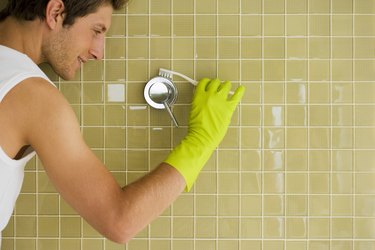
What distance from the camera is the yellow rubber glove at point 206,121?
1.33 m

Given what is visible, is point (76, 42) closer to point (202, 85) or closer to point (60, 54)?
point (60, 54)

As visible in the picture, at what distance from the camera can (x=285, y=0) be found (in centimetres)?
149

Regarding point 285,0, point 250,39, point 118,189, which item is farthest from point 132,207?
point 285,0

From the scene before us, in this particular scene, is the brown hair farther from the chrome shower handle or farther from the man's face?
the chrome shower handle

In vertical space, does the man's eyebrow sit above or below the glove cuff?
above

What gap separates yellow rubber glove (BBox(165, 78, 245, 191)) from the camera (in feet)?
4.35

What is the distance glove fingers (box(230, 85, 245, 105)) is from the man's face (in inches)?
15.5

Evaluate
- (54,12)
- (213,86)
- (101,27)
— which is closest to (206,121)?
(213,86)

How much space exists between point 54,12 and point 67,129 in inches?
12.0

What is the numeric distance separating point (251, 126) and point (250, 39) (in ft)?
0.85

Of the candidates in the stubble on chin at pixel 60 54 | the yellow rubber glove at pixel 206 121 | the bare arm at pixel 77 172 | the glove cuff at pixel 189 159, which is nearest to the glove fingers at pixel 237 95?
the yellow rubber glove at pixel 206 121

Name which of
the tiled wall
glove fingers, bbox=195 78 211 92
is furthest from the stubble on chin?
glove fingers, bbox=195 78 211 92

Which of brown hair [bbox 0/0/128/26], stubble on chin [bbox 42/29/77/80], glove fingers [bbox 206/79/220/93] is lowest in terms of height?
glove fingers [bbox 206/79/220/93]

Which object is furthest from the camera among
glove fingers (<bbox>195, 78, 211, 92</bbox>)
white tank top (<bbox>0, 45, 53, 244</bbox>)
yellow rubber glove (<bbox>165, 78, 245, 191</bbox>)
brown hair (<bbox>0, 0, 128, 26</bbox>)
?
glove fingers (<bbox>195, 78, 211, 92</bbox>)
